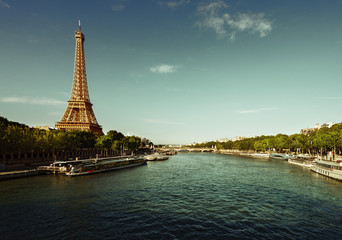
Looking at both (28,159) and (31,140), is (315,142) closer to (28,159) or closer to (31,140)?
(31,140)

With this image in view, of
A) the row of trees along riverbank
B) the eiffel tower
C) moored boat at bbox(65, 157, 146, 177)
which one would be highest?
the eiffel tower

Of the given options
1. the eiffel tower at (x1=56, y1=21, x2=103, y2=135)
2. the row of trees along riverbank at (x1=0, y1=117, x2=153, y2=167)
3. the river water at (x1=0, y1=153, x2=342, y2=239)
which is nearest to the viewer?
the river water at (x1=0, y1=153, x2=342, y2=239)

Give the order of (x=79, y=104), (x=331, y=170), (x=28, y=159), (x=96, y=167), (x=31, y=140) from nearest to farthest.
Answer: (x=331, y=170) < (x=96, y=167) < (x=31, y=140) < (x=28, y=159) < (x=79, y=104)

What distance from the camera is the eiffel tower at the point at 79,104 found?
13175 centimetres

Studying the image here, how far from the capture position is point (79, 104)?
451ft

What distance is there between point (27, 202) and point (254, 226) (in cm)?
3590

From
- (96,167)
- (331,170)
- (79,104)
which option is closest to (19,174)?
(96,167)

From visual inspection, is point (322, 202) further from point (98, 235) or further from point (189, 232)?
point (98, 235)

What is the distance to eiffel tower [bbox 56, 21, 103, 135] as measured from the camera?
131750mm

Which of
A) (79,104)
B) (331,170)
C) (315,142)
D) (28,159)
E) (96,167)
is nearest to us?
(331,170)

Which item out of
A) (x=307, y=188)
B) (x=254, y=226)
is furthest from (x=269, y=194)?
(x=254, y=226)

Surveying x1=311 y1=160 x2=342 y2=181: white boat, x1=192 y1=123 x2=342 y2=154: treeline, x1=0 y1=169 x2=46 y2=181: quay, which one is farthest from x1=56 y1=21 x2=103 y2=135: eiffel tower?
x1=192 y1=123 x2=342 y2=154: treeline

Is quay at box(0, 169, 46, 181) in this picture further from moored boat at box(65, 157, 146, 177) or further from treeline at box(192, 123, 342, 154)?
treeline at box(192, 123, 342, 154)

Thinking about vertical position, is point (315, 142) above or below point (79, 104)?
below
